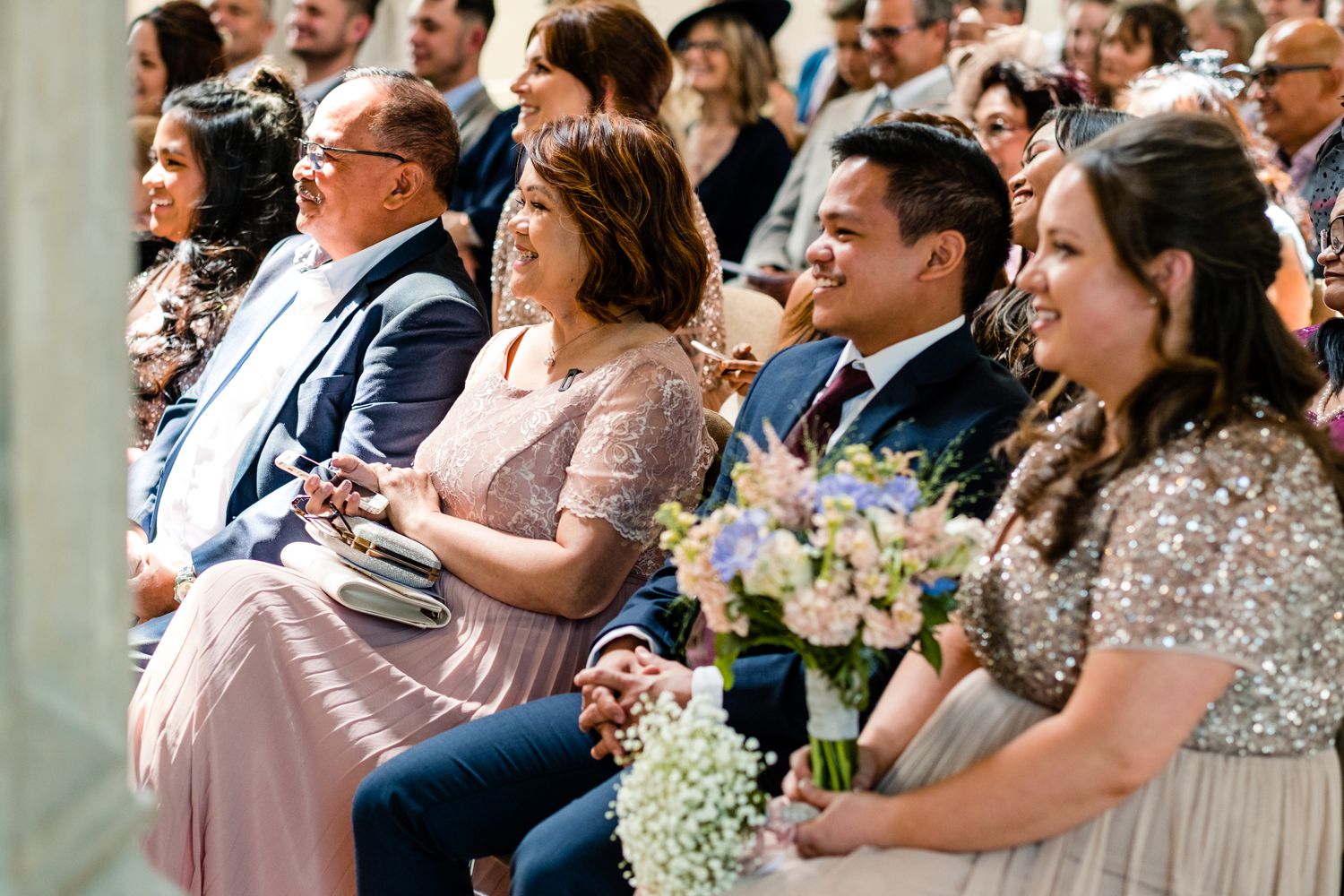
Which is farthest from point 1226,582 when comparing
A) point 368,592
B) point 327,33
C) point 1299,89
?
point 327,33

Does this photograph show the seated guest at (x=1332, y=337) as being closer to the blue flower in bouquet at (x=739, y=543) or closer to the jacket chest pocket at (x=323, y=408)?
the blue flower in bouquet at (x=739, y=543)

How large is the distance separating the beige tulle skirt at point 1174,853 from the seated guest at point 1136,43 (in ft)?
14.5

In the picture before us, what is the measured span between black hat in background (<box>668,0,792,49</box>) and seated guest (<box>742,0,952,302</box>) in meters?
0.51

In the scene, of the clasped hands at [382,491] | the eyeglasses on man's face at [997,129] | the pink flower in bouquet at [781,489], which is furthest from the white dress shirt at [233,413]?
the pink flower in bouquet at [781,489]

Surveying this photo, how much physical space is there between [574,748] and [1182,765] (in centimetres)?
100

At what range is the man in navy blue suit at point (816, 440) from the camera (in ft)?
7.69

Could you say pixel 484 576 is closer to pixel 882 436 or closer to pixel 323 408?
pixel 323 408

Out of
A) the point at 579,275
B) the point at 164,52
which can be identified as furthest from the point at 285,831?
the point at 164,52

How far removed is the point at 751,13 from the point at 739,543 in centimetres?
484

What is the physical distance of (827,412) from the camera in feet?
8.34

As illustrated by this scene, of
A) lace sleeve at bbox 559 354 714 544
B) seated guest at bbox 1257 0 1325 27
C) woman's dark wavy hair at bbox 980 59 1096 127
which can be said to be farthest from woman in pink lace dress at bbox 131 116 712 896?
seated guest at bbox 1257 0 1325 27

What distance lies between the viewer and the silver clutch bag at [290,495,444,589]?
2.77 metres

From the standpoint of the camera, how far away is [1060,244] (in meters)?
1.95

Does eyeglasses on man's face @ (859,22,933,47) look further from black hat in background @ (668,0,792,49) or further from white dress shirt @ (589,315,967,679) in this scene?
white dress shirt @ (589,315,967,679)
